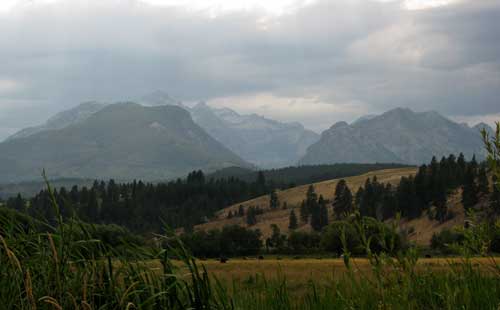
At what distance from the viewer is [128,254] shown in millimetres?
8305

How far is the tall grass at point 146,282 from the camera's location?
6.64 metres

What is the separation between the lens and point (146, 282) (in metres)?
7.71

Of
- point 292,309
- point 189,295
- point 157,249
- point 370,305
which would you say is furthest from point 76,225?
point 370,305

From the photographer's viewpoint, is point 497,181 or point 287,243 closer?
point 497,181

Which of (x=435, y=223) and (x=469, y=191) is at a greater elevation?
(x=469, y=191)

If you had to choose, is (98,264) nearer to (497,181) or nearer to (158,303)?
(158,303)

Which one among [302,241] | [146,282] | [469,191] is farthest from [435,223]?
[146,282]

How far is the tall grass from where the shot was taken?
664cm

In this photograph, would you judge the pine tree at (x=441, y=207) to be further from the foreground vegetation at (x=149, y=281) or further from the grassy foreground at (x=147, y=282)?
the foreground vegetation at (x=149, y=281)

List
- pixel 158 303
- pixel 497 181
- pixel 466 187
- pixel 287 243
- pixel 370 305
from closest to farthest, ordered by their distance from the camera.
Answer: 1. pixel 497 181
2. pixel 158 303
3. pixel 370 305
4. pixel 287 243
5. pixel 466 187

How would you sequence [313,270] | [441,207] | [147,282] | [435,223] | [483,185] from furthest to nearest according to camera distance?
[435,223]
[441,207]
[483,185]
[313,270]
[147,282]

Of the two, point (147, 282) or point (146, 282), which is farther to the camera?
point (146, 282)

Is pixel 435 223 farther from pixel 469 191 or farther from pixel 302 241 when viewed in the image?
pixel 302 241

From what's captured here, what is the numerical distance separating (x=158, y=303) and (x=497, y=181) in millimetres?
4876
